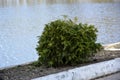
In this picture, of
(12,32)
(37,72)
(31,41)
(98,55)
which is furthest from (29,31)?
(37,72)

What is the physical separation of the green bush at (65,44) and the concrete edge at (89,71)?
430 mm

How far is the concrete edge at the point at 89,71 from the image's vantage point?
634cm

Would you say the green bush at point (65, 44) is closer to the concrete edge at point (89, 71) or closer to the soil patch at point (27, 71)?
the soil patch at point (27, 71)

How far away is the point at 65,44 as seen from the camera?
7066mm

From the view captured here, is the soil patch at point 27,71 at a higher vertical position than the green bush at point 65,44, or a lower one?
lower

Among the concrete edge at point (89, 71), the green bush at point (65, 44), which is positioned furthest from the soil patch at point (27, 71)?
the concrete edge at point (89, 71)

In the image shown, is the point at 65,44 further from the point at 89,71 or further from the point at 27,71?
the point at 27,71

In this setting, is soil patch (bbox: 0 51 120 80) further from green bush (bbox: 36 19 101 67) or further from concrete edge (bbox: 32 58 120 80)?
concrete edge (bbox: 32 58 120 80)

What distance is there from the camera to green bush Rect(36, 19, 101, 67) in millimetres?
7168

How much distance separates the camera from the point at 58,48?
720cm

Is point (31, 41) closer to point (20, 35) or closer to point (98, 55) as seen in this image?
point (20, 35)

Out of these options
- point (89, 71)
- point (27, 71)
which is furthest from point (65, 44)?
point (27, 71)

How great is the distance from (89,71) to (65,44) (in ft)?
2.36

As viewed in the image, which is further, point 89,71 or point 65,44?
point 65,44
